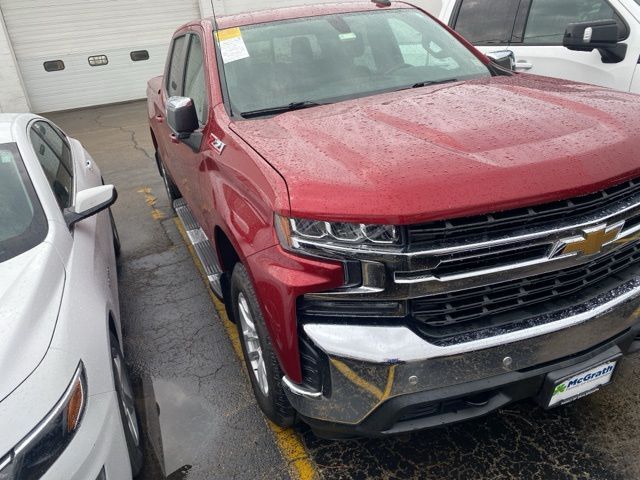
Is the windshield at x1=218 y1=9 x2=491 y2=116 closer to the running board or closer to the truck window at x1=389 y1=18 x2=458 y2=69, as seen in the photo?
the truck window at x1=389 y1=18 x2=458 y2=69

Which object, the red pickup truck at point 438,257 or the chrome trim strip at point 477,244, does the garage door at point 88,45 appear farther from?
the chrome trim strip at point 477,244

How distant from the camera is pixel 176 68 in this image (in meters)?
4.07

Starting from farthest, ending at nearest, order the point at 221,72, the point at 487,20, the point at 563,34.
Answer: the point at 487,20 → the point at 563,34 → the point at 221,72

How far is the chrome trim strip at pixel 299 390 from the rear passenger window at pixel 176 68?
2.59m

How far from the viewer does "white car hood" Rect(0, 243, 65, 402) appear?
1709 mm

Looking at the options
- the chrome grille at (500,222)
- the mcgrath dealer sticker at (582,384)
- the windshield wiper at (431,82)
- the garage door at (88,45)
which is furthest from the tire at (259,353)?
the garage door at (88,45)

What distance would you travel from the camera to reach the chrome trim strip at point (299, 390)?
6.17 feet

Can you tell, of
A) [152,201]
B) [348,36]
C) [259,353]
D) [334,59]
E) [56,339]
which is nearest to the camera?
[56,339]

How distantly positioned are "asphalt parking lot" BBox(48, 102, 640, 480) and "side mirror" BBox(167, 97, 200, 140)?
1.38 m

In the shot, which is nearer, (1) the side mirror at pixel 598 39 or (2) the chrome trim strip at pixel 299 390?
(2) the chrome trim strip at pixel 299 390

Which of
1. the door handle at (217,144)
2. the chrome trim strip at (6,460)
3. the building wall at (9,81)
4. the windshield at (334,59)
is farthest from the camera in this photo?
the building wall at (9,81)

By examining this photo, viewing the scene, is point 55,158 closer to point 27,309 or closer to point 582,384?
point 27,309

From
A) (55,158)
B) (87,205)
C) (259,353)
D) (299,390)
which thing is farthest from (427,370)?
(55,158)

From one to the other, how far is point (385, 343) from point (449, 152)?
0.73m
